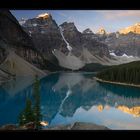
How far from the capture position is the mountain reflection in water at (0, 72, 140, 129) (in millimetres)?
5312

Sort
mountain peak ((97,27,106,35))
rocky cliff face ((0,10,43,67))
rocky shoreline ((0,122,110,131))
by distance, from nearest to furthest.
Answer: rocky shoreline ((0,122,110,131)) → rocky cliff face ((0,10,43,67)) → mountain peak ((97,27,106,35))

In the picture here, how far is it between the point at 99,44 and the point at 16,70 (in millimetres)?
1677

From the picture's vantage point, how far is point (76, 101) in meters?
6.00

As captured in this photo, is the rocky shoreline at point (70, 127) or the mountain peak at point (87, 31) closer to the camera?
the rocky shoreline at point (70, 127)

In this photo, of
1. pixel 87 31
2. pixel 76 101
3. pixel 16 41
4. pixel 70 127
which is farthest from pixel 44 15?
pixel 16 41

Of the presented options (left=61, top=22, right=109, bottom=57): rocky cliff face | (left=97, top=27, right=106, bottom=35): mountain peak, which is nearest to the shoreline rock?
(left=61, top=22, right=109, bottom=57): rocky cliff face

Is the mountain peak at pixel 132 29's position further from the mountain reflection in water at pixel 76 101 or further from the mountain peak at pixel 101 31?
the mountain reflection in water at pixel 76 101

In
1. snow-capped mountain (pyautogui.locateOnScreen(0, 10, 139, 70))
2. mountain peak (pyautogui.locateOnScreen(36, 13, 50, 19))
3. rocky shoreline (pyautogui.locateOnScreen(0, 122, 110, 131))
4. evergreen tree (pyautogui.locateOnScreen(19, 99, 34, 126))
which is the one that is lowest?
rocky shoreline (pyautogui.locateOnScreen(0, 122, 110, 131))

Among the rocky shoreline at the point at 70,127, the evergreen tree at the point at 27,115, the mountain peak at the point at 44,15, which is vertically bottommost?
the rocky shoreline at the point at 70,127

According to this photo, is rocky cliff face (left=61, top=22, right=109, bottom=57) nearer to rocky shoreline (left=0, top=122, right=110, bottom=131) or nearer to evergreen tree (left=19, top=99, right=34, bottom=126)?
evergreen tree (left=19, top=99, right=34, bottom=126)

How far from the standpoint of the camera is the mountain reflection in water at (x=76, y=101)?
5.31m

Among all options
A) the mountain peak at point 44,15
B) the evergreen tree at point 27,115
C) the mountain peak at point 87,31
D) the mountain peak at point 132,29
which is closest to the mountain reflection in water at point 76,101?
the evergreen tree at point 27,115

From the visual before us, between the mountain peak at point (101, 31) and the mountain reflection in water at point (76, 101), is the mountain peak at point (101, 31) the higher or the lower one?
the higher one
